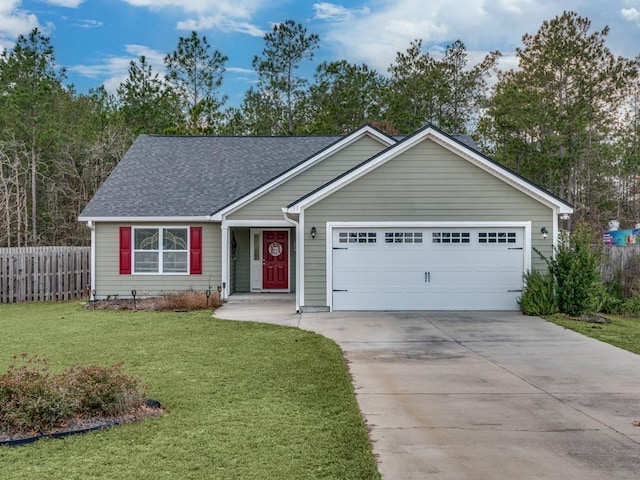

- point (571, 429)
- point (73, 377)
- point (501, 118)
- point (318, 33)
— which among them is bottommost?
point (571, 429)

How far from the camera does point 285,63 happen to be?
112 feet

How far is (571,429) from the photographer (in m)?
5.49

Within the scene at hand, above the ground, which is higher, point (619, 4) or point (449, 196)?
point (619, 4)

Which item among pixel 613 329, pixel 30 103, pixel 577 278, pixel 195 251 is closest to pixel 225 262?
pixel 195 251

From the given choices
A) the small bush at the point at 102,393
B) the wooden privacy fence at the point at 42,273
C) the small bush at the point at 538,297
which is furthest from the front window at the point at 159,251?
the small bush at the point at 102,393

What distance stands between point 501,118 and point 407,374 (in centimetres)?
2586

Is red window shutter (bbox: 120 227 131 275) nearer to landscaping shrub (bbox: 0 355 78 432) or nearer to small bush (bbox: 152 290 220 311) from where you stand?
small bush (bbox: 152 290 220 311)

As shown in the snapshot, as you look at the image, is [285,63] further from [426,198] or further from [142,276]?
[426,198]

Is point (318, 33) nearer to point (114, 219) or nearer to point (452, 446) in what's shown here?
point (114, 219)

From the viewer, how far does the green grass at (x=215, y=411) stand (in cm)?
453

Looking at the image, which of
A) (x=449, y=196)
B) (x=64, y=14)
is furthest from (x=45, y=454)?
(x=64, y=14)

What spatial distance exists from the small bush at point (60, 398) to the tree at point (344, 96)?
94.0 feet

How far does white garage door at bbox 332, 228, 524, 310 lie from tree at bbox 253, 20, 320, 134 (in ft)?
69.7

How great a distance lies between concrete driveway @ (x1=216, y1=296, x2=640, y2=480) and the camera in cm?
466
